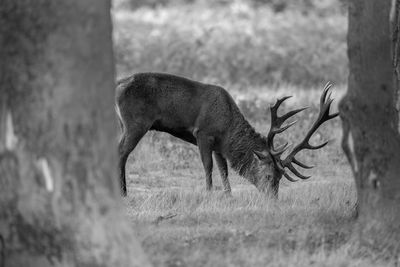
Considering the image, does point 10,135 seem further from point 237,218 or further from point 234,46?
point 234,46

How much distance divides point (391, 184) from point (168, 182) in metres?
5.17

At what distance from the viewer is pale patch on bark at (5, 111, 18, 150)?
657 centimetres

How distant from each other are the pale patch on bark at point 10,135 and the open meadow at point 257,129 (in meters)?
1.77

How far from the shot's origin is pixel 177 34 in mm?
25844

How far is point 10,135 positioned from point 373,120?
3510mm

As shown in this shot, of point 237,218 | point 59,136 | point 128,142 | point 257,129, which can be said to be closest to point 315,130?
point 128,142

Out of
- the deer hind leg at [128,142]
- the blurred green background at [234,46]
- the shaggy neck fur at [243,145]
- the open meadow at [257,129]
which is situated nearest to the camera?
the open meadow at [257,129]

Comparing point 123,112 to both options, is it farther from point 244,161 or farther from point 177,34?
point 177,34

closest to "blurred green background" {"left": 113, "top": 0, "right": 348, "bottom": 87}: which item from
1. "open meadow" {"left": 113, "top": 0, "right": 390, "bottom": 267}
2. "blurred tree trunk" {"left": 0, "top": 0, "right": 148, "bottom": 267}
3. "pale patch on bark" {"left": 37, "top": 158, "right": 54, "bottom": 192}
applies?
"open meadow" {"left": 113, "top": 0, "right": 390, "bottom": 267}

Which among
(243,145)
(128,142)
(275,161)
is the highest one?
(128,142)

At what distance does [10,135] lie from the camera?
659 cm

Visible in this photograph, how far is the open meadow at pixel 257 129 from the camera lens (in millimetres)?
8180

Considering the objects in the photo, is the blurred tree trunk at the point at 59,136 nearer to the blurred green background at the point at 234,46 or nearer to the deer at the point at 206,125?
the deer at the point at 206,125

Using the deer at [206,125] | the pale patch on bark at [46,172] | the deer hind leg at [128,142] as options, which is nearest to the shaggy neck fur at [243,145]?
the deer at [206,125]
